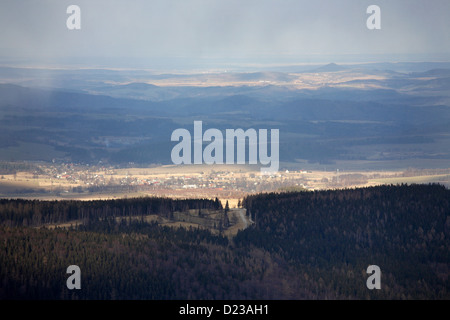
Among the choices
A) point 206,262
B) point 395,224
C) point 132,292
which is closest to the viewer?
point 132,292

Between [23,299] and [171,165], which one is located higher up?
[171,165]

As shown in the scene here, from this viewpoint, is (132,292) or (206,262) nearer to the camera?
(132,292)

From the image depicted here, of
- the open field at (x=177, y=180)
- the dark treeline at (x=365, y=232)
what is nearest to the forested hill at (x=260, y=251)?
the dark treeline at (x=365, y=232)

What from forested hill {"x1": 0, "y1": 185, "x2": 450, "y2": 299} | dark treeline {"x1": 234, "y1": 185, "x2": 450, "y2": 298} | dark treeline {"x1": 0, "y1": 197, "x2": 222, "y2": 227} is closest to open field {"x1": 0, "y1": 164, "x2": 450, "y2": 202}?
dark treeline {"x1": 0, "y1": 197, "x2": 222, "y2": 227}

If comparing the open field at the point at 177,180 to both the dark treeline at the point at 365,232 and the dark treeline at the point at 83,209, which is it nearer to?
the dark treeline at the point at 83,209

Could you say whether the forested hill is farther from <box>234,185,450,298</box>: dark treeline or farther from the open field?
the open field

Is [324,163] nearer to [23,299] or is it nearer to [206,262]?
[206,262]
